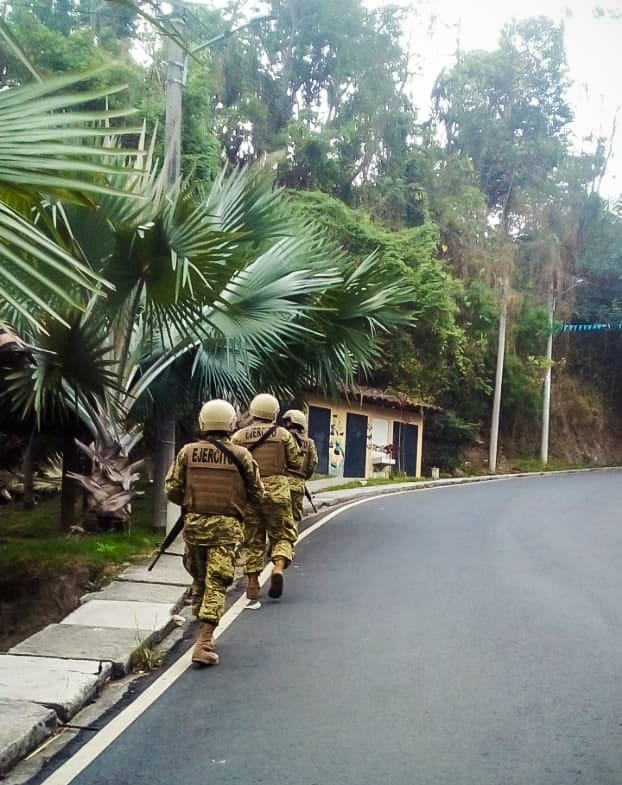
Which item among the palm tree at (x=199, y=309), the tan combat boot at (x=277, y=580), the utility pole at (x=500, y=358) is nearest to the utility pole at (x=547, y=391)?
the utility pole at (x=500, y=358)

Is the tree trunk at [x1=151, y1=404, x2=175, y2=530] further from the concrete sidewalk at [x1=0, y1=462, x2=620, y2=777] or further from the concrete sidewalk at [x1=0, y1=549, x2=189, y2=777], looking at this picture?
the concrete sidewalk at [x1=0, y1=549, x2=189, y2=777]

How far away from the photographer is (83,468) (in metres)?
13.1

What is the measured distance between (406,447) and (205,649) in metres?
27.9

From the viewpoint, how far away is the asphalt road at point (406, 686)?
472 cm

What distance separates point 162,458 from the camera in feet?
44.5

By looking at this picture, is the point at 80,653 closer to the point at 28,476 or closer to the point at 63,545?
the point at 63,545

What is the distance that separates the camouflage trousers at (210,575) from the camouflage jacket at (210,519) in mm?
56

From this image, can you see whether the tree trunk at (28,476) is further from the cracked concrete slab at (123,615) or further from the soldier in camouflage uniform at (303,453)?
the cracked concrete slab at (123,615)

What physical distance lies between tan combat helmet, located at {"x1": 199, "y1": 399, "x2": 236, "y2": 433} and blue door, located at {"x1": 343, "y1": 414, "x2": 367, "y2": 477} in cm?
2310

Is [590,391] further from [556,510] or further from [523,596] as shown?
[523,596]

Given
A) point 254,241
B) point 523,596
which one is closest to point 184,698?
point 523,596

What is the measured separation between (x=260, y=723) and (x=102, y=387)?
6.03 metres

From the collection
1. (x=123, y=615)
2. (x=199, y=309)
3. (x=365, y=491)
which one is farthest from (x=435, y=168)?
(x=123, y=615)

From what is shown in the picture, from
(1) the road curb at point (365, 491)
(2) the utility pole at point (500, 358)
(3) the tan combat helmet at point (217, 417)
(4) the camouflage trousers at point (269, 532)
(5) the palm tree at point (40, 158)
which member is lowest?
(1) the road curb at point (365, 491)
